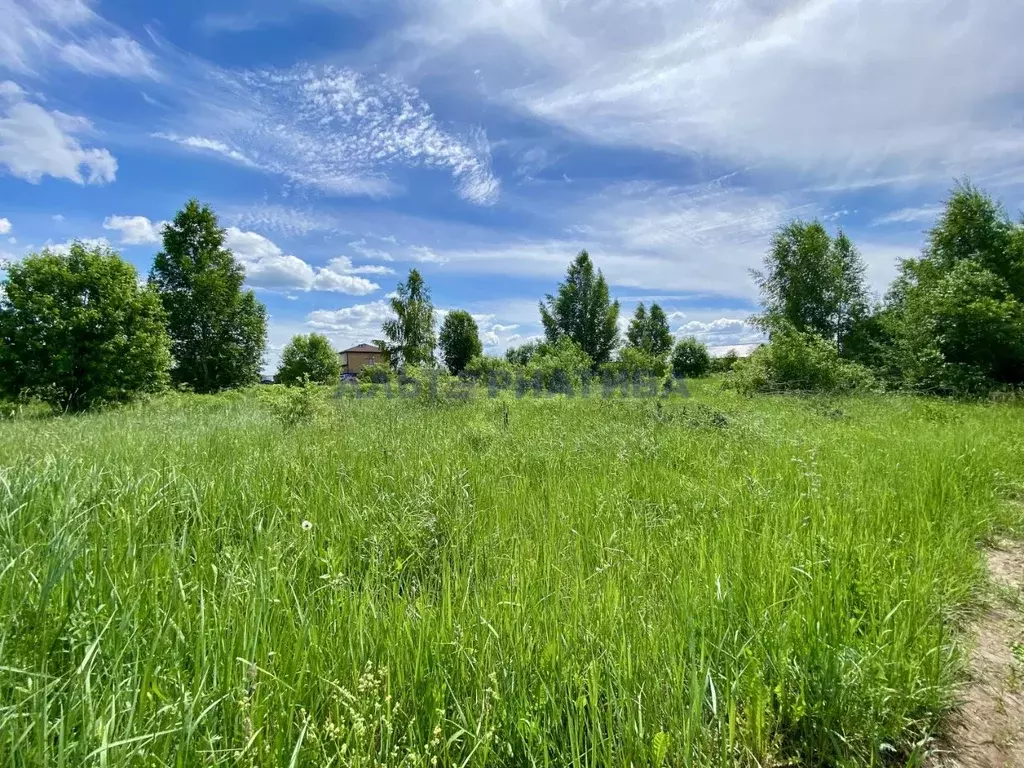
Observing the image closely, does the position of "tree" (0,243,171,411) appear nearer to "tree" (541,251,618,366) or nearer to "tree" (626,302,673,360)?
"tree" (541,251,618,366)

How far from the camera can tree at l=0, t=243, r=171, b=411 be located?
1290 cm

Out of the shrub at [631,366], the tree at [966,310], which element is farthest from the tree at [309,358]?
the tree at [966,310]

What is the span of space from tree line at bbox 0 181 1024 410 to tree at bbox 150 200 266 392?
0.06 metres

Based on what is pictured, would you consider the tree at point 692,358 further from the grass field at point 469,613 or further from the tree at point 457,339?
the grass field at point 469,613

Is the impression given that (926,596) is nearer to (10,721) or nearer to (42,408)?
(10,721)

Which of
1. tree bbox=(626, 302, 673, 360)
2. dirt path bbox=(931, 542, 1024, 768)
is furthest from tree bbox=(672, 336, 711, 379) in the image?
dirt path bbox=(931, 542, 1024, 768)

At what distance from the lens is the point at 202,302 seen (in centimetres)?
2600

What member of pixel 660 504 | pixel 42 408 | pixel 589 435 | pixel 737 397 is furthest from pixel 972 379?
pixel 42 408

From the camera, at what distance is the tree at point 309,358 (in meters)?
33.6

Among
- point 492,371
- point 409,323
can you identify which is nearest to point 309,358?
point 409,323

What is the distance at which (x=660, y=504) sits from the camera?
3551mm

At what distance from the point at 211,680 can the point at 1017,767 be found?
2.72 metres

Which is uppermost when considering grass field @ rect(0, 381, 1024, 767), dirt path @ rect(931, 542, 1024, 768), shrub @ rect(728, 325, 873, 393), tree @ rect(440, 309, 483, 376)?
tree @ rect(440, 309, 483, 376)

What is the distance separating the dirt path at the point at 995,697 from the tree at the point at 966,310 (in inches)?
623
